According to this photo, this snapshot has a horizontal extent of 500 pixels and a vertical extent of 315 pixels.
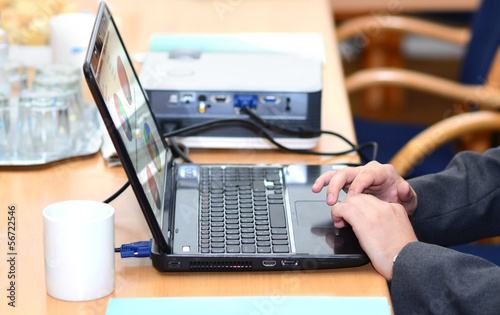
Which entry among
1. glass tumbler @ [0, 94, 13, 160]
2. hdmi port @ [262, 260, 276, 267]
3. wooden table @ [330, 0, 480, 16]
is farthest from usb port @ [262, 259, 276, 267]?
wooden table @ [330, 0, 480, 16]

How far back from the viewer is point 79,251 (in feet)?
2.50

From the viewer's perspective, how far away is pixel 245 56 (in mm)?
1398

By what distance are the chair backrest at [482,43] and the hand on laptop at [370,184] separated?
2.95ft

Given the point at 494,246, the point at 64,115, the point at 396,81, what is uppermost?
the point at 64,115

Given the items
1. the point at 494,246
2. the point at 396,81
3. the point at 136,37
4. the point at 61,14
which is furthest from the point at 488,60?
the point at 61,14

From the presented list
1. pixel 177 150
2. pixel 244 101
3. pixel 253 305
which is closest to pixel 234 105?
pixel 244 101

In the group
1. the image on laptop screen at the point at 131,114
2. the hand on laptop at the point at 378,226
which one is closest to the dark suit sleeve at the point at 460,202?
the hand on laptop at the point at 378,226

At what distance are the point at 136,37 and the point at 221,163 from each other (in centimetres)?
79

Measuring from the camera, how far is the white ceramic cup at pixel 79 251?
0.76m

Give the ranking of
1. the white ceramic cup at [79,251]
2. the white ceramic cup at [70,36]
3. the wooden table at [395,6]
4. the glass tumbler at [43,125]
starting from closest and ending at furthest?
1. the white ceramic cup at [79,251]
2. the glass tumbler at [43,125]
3. the white ceramic cup at [70,36]
4. the wooden table at [395,6]

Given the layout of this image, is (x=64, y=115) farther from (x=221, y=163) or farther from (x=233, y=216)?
(x=233, y=216)

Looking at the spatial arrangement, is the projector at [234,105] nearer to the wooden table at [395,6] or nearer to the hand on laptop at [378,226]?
the hand on laptop at [378,226]

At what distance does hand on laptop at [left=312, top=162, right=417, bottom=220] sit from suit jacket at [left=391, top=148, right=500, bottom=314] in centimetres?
5

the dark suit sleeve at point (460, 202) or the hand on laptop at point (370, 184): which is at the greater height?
the hand on laptop at point (370, 184)
